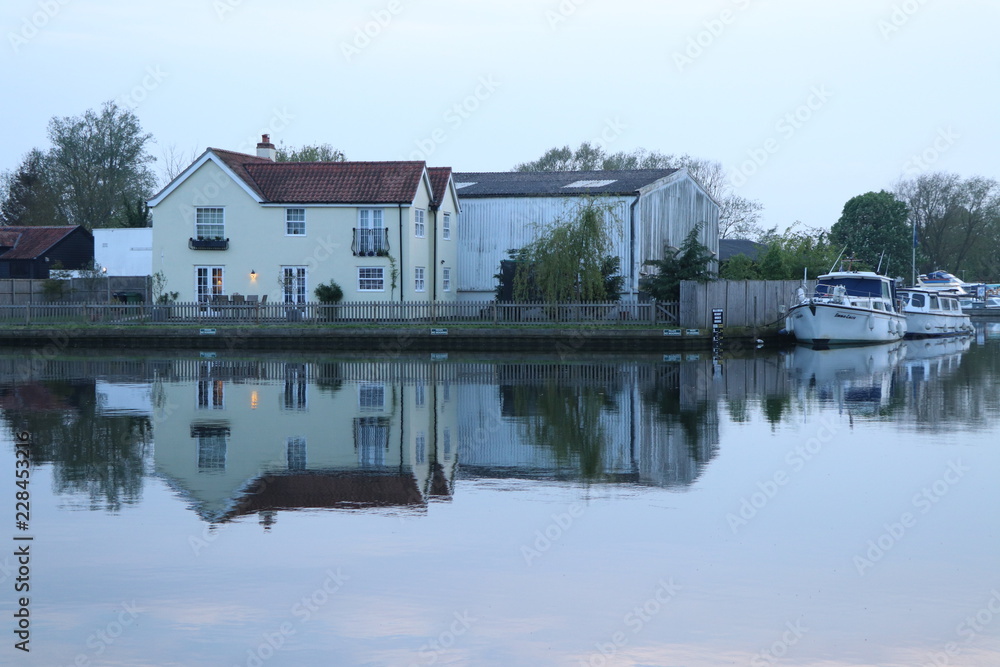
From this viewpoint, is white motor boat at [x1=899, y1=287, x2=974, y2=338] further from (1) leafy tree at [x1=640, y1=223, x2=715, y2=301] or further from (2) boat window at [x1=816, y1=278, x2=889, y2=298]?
(1) leafy tree at [x1=640, y1=223, x2=715, y2=301]

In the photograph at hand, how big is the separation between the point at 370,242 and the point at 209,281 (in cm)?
732

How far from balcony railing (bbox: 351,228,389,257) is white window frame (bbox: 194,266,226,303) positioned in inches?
235

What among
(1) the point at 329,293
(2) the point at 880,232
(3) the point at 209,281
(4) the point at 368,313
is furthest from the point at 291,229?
(2) the point at 880,232

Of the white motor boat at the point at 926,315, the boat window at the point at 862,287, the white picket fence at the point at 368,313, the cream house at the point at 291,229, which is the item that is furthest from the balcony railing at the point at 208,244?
the white motor boat at the point at 926,315

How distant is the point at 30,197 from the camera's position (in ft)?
283

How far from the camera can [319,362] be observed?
3378cm

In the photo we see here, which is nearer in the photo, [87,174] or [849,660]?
[849,660]

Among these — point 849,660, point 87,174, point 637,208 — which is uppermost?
point 87,174

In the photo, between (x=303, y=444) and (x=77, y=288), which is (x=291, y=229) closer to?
(x=77, y=288)

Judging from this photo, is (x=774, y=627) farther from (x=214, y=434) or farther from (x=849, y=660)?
(x=214, y=434)

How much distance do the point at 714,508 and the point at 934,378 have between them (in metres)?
19.0

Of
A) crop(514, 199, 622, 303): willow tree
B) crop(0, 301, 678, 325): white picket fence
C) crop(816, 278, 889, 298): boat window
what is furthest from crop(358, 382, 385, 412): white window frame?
crop(816, 278, 889, 298): boat window

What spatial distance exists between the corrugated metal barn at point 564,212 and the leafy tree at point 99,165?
35366 mm

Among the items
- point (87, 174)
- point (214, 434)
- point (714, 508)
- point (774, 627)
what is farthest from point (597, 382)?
point (87, 174)
